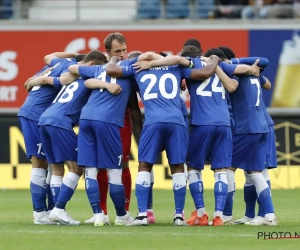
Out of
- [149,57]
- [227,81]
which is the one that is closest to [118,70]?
[149,57]

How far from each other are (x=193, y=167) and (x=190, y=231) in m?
1.04

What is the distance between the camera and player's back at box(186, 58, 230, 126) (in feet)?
35.0

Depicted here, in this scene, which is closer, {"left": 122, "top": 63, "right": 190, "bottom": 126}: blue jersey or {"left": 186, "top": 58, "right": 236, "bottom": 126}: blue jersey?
Answer: {"left": 122, "top": 63, "right": 190, "bottom": 126}: blue jersey

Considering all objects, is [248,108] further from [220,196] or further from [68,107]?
[68,107]

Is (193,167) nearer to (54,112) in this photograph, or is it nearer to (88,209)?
(54,112)

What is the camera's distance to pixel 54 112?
35.9ft

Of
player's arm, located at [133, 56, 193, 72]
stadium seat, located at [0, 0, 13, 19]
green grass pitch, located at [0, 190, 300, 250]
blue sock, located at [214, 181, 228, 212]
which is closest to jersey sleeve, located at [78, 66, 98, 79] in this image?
player's arm, located at [133, 56, 193, 72]

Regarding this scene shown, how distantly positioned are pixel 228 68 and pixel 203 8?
12.3 metres

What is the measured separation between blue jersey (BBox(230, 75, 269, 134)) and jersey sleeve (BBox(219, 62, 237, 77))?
0.17m

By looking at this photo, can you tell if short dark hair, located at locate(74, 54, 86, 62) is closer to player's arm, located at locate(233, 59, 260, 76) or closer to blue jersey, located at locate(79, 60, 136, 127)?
Answer: blue jersey, located at locate(79, 60, 136, 127)

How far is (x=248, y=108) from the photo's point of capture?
10922 mm

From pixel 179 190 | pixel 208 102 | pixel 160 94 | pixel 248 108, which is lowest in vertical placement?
pixel 179 190

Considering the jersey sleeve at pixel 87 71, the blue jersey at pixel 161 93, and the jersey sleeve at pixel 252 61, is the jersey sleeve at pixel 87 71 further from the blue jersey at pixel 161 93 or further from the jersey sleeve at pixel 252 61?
the jersey sleeve at pixel 252 61

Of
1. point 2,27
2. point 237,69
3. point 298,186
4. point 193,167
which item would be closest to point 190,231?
point 193,167
